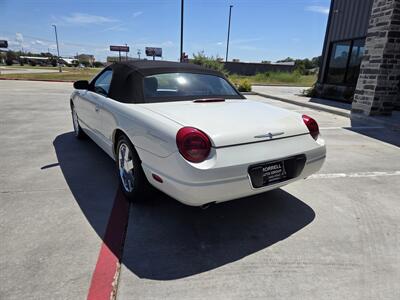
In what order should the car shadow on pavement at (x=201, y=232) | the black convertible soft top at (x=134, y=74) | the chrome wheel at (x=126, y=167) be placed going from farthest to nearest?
1. the black convertible soft top at (x=134, y=74)
2. the chrome wheel at (x=126, y=167)
3. the car shadow on pavement at (x=201, y=232)

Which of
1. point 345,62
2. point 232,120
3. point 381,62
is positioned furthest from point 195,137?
point 345,62

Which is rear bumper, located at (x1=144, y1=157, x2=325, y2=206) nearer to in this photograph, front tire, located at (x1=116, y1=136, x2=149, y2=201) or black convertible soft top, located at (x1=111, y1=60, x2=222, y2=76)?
front tire, located at (x1=116, y1=136, x2=149, y2=201)

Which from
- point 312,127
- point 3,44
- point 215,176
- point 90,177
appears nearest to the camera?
point 215,176

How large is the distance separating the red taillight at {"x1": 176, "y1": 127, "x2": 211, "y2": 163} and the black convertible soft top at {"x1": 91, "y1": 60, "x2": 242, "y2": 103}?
1033mm

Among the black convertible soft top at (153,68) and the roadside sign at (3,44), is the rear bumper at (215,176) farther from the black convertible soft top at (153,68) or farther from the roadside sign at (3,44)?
Answer: the roadside sign at (3,44)

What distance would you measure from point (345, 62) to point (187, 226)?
40.7ft

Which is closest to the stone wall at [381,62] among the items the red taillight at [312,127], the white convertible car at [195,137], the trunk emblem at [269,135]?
the white convertible car at [195,137]

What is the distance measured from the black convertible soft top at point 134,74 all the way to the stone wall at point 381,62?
6.99 metres

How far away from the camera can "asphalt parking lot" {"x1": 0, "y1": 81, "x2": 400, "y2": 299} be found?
6.43ft

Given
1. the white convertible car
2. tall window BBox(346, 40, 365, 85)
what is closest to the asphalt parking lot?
the white convertible car

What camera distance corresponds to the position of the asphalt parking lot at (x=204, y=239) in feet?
6.43

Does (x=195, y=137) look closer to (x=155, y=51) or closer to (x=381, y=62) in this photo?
(x=381, y=62)

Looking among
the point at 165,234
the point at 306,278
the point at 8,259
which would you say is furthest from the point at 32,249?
the point at 306,278

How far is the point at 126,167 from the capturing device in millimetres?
3070
